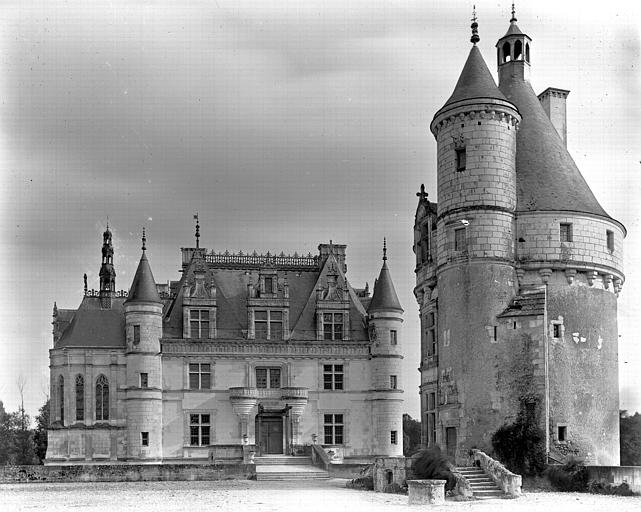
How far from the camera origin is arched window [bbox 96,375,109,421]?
164ft

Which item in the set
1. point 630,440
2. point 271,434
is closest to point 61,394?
point 271,434

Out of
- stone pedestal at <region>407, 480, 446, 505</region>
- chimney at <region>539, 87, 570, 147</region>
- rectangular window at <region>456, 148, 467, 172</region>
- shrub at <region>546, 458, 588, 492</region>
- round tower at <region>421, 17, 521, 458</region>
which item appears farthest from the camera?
chimney at <region>539, 87, 570, 147</region>

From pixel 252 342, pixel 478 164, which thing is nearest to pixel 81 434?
pixel 252 342

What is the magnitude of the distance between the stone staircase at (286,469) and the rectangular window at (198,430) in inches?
149

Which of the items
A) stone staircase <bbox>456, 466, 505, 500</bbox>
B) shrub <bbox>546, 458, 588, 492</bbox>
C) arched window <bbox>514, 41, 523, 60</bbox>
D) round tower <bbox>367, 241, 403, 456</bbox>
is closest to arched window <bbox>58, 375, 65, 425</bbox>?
round tower <bbox>367, 241, 403, 456</bbox>

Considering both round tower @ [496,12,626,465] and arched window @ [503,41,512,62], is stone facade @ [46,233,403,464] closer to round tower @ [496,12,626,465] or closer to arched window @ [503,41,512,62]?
arched window @ [503,41,512,62]

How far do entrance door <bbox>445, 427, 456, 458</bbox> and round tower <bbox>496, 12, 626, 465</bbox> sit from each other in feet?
9.58

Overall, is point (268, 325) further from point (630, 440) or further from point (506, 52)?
point (506, 52)

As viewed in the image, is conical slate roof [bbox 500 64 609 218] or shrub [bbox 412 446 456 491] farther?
conical slate roof [bbox 500 64 609 218]

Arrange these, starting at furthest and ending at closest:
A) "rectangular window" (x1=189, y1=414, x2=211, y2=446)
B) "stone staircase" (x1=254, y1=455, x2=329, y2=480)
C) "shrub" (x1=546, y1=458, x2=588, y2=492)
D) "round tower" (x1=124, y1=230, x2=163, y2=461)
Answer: "rectangular window" (x1=189, y1=414, x2=211, y2=446)
"round tower" (x1=124, y1=230, x2=163, y2=461)
"stone staircase" (x1=254, y1=455, x2=329, y2=480)
"shrub" (x1=546, y1=458, x2=588, y2=492)

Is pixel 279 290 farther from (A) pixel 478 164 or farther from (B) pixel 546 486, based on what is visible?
(B) pixel 546 486

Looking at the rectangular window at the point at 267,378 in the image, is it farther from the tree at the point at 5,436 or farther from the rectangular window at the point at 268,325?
the tree at the point at 5,436

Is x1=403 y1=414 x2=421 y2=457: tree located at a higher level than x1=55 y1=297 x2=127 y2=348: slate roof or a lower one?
lower

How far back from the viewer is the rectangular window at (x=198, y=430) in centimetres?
4853
